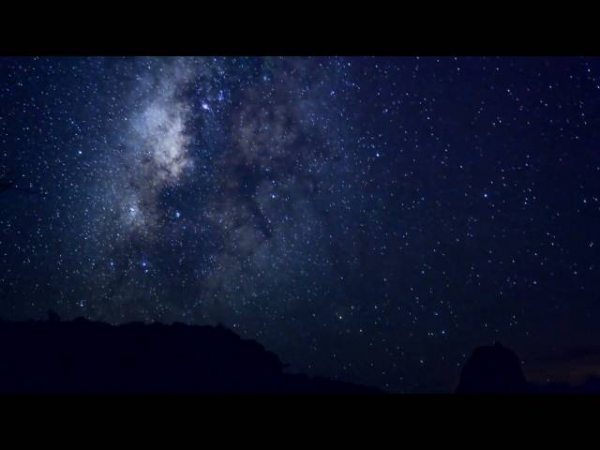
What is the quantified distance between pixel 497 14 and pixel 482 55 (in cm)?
24

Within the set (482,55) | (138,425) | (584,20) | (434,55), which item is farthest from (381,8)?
(138,425)

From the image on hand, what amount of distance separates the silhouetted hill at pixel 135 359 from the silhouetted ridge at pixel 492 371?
2294 centimetres

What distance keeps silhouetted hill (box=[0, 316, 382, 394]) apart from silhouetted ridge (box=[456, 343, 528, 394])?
22939 millimetres

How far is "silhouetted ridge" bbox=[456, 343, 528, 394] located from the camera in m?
46.2

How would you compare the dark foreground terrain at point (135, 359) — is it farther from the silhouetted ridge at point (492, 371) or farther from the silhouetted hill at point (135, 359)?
the silhouetted ridge at point (492, 371)

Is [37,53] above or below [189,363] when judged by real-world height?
above

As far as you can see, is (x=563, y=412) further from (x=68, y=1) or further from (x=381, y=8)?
(x=68, y=1)

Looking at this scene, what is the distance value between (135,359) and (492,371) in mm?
40219

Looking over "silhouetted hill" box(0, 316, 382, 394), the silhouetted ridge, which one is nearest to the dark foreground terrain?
"silhouetted hill" box(0, 316, 382, 394)

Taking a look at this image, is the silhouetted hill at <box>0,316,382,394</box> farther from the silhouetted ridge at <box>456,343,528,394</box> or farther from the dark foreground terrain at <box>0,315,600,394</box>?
the silhouetted ridge at <box>456,343,528,394</box>

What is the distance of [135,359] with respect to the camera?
113ft

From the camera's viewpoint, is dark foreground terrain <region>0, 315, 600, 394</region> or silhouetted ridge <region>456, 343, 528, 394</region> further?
silhouetted ridge <region>456, 343, 528, 394</region>

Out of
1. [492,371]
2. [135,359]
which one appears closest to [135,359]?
[135,359]

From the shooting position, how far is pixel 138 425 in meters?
1.17
